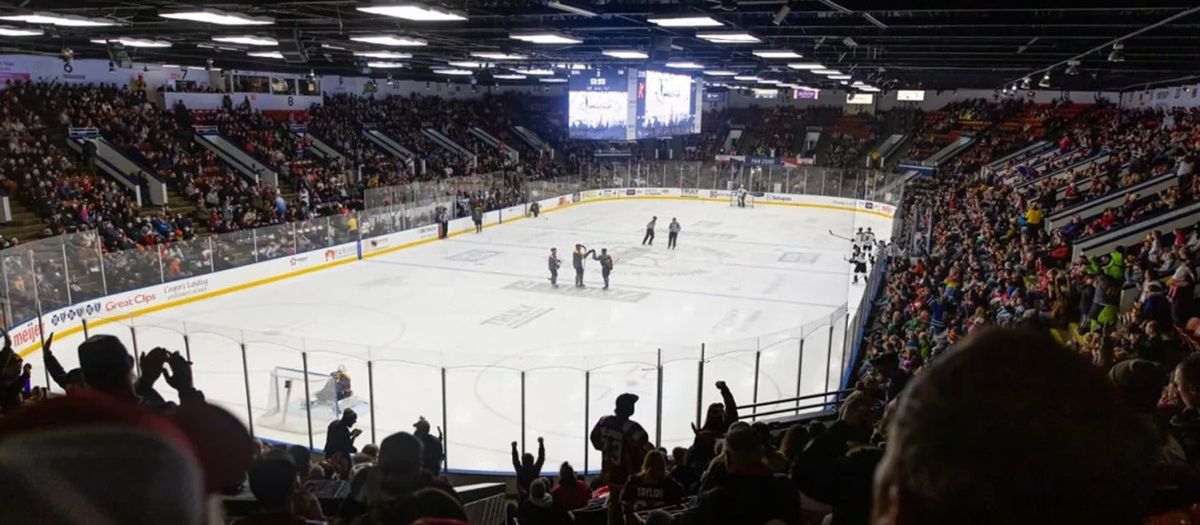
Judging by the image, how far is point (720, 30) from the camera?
1290 centimetres

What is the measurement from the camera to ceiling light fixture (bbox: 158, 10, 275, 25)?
456 inches

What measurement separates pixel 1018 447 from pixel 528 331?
51.4ft

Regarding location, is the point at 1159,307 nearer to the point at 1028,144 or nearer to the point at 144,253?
the point at 144,253

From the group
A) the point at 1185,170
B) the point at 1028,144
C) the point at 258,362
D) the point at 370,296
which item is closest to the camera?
the point at 258,362

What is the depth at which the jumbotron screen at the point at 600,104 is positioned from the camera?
68.8 ft

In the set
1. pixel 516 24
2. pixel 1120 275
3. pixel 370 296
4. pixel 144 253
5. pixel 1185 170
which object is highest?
pixel 516 24

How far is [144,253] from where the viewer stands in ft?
56.7

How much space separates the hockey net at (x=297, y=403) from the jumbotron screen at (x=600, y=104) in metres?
12.7

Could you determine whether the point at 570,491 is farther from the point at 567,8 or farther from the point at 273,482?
the point at 567,8

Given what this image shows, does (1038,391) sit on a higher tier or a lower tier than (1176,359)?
higher

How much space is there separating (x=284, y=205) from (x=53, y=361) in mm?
19327

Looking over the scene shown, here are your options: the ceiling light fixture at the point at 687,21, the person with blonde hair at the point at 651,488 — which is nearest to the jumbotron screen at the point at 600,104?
the ceiling light fixture at the point at 687,21

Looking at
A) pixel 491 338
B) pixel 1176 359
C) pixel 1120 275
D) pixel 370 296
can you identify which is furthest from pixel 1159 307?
pixel 370 296

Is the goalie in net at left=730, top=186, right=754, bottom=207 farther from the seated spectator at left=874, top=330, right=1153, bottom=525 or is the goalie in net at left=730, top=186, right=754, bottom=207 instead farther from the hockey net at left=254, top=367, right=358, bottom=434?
the seated spectator at left=874, top=330, right=1153, bottom=525
